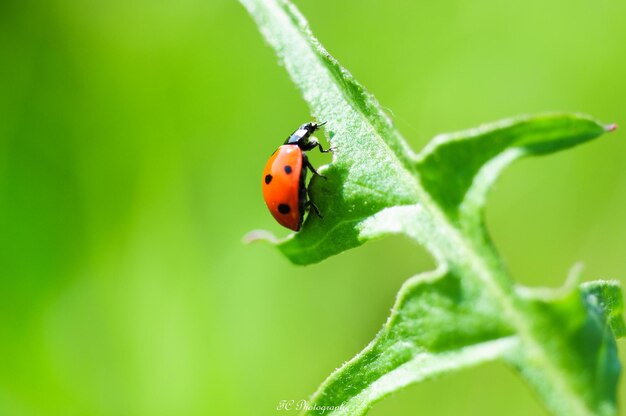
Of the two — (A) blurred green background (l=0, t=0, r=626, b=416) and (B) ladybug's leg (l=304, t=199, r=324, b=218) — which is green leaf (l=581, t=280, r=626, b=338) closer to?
(B) ladybug's leg (l=304, t=199, r=324, b=218)

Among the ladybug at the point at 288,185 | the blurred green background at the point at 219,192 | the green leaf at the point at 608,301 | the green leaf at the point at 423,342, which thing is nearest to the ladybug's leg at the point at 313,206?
the ladybug at the point at 288,185

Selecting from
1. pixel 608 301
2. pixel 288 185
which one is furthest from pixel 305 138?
pixel 608 301

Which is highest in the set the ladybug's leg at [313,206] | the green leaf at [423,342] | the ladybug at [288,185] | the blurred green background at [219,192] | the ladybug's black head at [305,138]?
the blurred green background at [219,192]

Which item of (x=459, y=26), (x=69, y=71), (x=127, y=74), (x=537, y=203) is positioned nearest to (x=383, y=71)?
(x=459, y=26)

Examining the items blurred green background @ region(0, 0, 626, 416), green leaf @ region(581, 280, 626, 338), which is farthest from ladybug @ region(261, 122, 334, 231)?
blurred green background @ region(0, 0, 626, 416)

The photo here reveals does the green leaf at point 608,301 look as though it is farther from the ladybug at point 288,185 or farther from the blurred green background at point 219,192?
the blurred green background at point 219,192
